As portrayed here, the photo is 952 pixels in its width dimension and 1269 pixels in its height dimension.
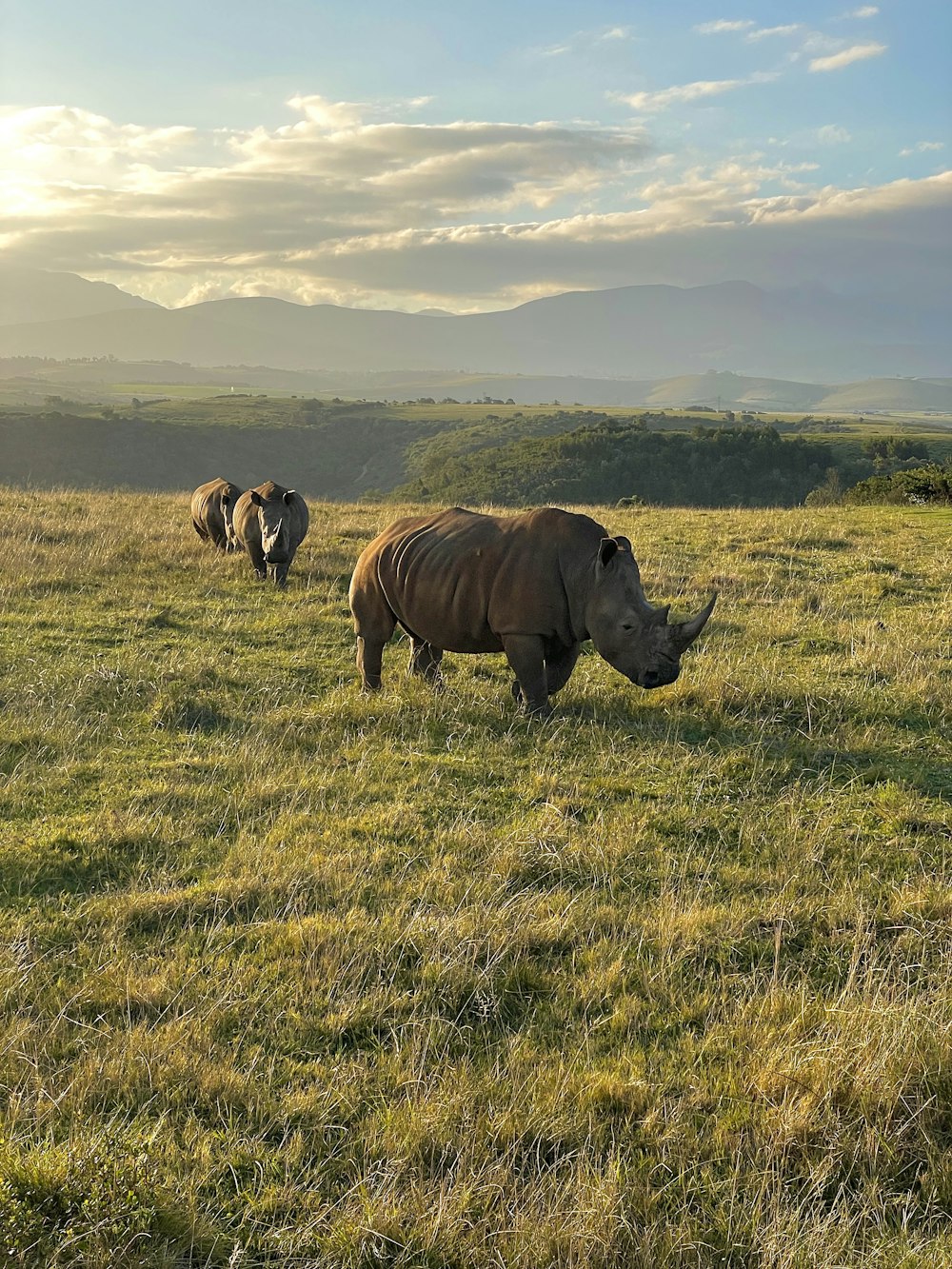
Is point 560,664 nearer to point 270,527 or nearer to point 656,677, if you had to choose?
point 656,677

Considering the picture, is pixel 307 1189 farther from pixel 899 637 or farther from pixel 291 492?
pixel 291 492

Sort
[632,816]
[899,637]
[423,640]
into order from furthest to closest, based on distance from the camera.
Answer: [899,637], [423,640], [632,816]

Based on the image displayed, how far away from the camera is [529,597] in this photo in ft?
28.2

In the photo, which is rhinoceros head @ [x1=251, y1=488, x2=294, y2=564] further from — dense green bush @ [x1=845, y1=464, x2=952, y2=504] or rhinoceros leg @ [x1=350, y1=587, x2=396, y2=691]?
dense green bush @ [x1=845, y1=464, x2=952, y2=504]

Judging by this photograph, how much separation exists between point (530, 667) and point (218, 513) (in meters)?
12.5

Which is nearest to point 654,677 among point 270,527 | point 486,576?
point 486,576

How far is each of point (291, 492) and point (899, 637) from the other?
35.0ft

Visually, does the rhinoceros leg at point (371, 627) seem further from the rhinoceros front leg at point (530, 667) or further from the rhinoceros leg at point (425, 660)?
the rhinoceros front leg at point (530, 667)

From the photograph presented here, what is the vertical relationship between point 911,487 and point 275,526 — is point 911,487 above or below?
above

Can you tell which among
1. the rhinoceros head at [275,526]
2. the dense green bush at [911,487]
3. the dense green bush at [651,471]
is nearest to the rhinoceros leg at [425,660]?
the rhinoceros head at [275,526]

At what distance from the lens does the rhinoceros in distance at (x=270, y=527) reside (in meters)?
15.7

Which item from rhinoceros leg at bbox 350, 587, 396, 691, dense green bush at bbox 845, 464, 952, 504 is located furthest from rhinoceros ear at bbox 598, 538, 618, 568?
dense green bush at bbox 845, 464, 952, 504

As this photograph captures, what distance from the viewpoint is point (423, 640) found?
1021cm

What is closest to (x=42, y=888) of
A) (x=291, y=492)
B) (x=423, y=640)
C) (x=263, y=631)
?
(x=423, y=640)
